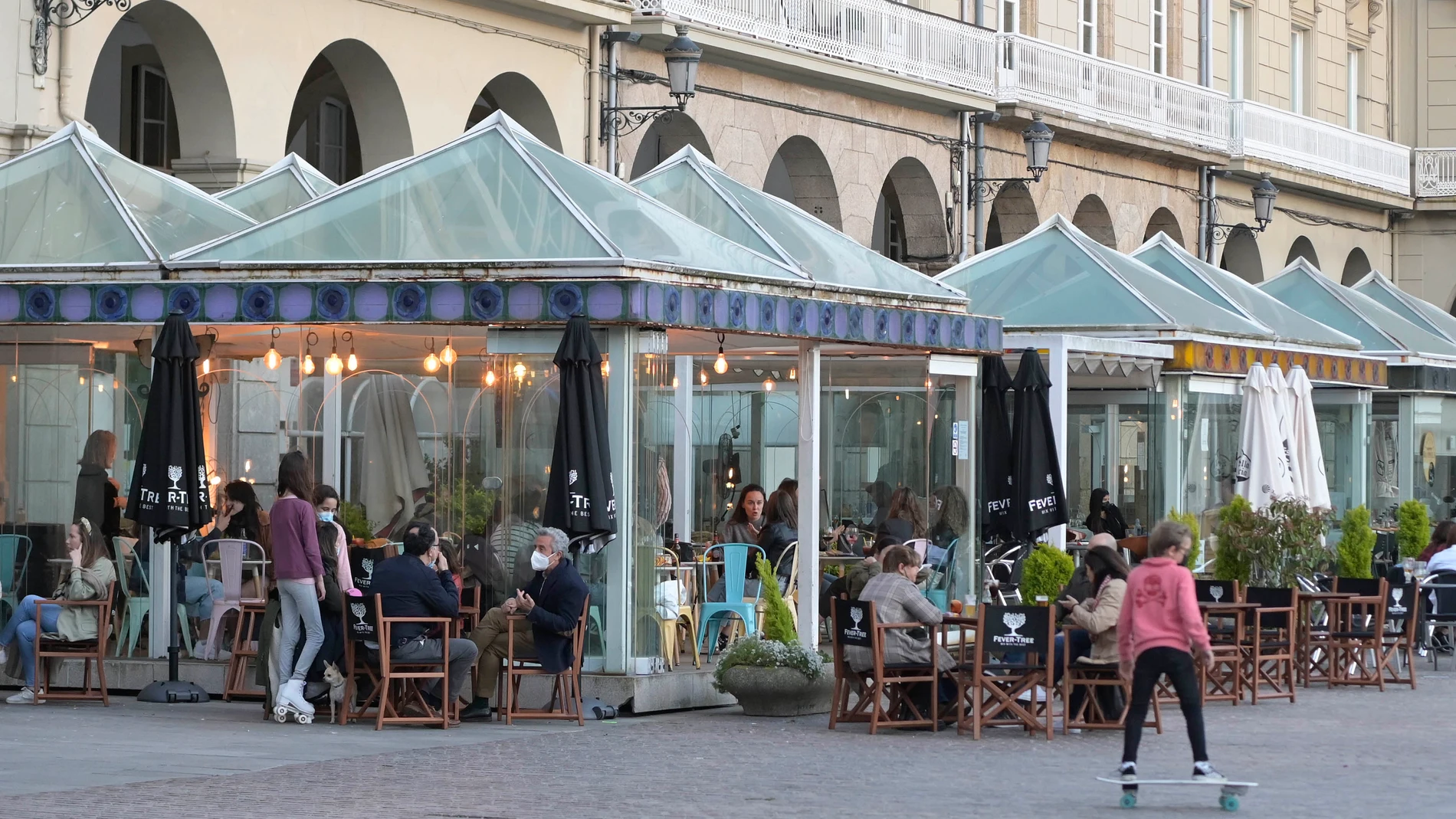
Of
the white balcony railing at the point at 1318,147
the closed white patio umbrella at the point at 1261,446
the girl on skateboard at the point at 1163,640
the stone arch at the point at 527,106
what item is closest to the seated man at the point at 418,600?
the girl on skateboard at the point at 1163,640

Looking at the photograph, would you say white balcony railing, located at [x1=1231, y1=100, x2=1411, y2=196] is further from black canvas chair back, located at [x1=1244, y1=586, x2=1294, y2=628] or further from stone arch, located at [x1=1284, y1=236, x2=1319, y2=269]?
black canvas chair back, located at [x1=1244, y1=586, x2=1294, y2=628]

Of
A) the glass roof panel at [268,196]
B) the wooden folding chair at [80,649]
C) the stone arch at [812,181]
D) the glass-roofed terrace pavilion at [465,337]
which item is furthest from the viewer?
the stone arch at [812,181]

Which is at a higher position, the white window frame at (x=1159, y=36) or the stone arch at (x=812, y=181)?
the white window frame at (x=1159, y=36)

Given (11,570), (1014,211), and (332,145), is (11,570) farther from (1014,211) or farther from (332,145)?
(1014,211)

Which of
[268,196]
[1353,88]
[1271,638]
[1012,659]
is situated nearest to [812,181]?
[268,196]

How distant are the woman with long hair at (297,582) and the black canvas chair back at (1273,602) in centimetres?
616

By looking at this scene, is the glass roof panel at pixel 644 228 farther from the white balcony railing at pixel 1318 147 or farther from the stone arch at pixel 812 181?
the white balcony railing at pixel 1318 147

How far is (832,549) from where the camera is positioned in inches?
767

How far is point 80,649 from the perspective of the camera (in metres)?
14.7

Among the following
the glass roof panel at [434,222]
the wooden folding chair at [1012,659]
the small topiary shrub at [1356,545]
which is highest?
the glass roof panel at [434,222]

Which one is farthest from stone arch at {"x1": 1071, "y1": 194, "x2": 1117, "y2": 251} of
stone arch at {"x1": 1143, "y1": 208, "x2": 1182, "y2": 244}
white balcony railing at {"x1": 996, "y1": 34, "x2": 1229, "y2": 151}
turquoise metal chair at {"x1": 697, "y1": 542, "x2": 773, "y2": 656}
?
turquoise metal chair at {"x1": 697, "y1": 542, "x2": 773, "y2": 656}

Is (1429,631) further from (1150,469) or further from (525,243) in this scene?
(525,243)

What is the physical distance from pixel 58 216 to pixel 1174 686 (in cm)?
830

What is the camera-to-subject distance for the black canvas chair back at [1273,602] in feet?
51.9
